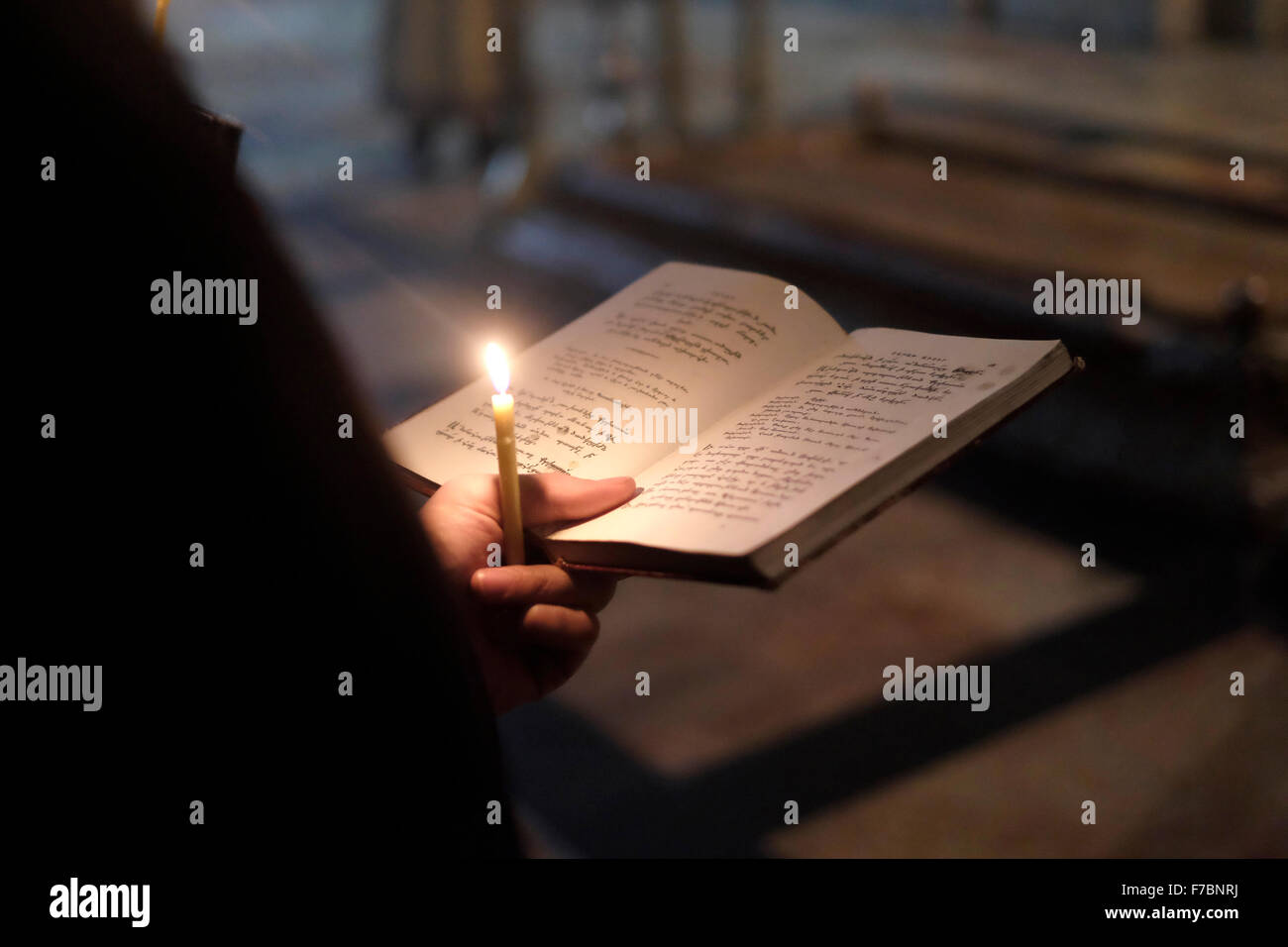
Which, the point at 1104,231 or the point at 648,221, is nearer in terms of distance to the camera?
the point at 1104,231

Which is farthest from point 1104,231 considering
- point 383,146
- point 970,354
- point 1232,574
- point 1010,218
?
point 383,146

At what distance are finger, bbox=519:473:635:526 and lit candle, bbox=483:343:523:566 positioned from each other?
0.01 m

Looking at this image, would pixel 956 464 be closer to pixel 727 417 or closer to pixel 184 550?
pixel 727 417

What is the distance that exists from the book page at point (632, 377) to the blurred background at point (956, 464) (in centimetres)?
21

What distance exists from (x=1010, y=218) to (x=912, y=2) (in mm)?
6371

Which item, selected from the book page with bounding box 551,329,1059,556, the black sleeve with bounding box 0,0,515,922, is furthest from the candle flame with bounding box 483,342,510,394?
the black sleeve with bounding box 0,0,515,922

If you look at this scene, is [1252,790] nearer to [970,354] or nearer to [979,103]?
[970,354]

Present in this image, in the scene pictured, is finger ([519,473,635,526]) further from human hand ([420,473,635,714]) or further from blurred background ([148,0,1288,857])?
blurred background ([148,0,1288,857])

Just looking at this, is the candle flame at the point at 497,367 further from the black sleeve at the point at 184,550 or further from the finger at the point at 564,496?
the black sleeve at the point at 184,550

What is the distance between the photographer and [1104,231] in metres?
2.95

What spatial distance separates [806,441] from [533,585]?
0.20 m

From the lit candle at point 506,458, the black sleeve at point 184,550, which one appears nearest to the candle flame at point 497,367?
the lit candle at point 506,458

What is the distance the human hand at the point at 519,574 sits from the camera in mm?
769

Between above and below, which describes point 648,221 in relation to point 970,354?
above
